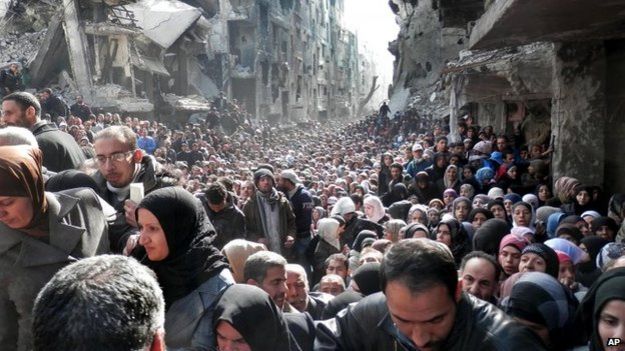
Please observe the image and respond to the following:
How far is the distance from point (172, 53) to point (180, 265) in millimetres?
30962

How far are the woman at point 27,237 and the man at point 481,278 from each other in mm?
2170

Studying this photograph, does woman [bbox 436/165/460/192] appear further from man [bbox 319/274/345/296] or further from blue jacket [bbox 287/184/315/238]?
man [bbox 319/274/345/296]

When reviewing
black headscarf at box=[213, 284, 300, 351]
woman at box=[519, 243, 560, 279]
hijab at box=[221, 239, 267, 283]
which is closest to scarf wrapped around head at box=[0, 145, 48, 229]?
black headscarf at box=[213, 284, 300, 351]

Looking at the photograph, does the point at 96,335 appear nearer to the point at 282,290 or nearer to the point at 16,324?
the point at 16,324

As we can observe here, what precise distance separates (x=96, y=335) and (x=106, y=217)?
1794 millimetres

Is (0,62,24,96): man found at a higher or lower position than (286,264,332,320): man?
higher

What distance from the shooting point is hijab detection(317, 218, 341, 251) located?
686 cm

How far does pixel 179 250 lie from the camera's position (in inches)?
107

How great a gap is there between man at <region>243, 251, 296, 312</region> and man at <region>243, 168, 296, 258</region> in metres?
3.38

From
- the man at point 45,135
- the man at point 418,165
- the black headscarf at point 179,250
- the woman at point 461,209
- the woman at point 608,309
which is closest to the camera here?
the woman at point 608,309

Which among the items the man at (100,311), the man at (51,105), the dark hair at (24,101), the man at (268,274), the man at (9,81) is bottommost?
the man at (268,274)

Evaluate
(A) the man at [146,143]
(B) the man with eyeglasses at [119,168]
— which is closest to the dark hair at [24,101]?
(B) the man with eyeglasses at [119,168]

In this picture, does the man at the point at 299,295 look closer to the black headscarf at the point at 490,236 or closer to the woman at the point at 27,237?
the woman at the point at 27,237

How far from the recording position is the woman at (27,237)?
7.91 ft
